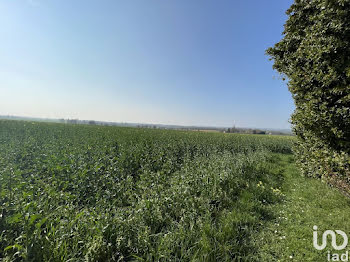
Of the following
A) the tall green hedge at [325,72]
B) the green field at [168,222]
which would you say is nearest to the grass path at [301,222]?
the green field at [168,222]

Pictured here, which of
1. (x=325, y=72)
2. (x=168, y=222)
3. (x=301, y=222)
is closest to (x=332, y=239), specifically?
(x=301, y=222)

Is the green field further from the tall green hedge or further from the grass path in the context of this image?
the tall green hedge

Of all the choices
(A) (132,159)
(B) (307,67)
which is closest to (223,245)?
(B) (307,67)

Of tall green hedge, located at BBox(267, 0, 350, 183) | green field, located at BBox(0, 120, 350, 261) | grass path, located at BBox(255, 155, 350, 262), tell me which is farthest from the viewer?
tall green hedge, located at BBox(267, 0, 350, 183)

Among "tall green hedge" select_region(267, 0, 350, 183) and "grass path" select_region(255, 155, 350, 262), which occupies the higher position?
"tall green hedge" select_region(267, 0, 350, 183)

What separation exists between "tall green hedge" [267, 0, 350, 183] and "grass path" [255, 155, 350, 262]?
2.98ft

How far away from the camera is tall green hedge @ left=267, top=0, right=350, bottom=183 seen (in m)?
3.12

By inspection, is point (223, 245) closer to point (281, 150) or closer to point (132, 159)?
point (132, 159)

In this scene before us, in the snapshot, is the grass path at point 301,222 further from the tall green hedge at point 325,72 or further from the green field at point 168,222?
the tall green hedge at point 325,72

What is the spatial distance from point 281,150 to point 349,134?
20295 millimetres

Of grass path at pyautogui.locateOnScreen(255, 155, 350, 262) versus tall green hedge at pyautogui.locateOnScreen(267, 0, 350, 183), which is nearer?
grass path at pyautogui.locateOnScreen(255, 155, 350, 262)

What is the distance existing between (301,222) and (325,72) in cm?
367

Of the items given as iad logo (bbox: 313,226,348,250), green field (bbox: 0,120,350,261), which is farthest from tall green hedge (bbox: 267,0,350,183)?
green field (bbox: 0,120,350,261)

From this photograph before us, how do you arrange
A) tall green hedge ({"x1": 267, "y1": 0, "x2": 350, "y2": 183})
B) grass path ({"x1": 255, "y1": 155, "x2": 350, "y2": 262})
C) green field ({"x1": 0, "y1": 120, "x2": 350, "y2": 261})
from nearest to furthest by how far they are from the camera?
green field ({"x1": 0, "y1": 120, "x2": 350, "y2": 261}) → grass path ({"x1": 255, "y1": 155, "x2": 350, "y2": 262}) → tall green hedge ({"x1": 267, "y1": 0, "x2": 350, "y2": 183})
